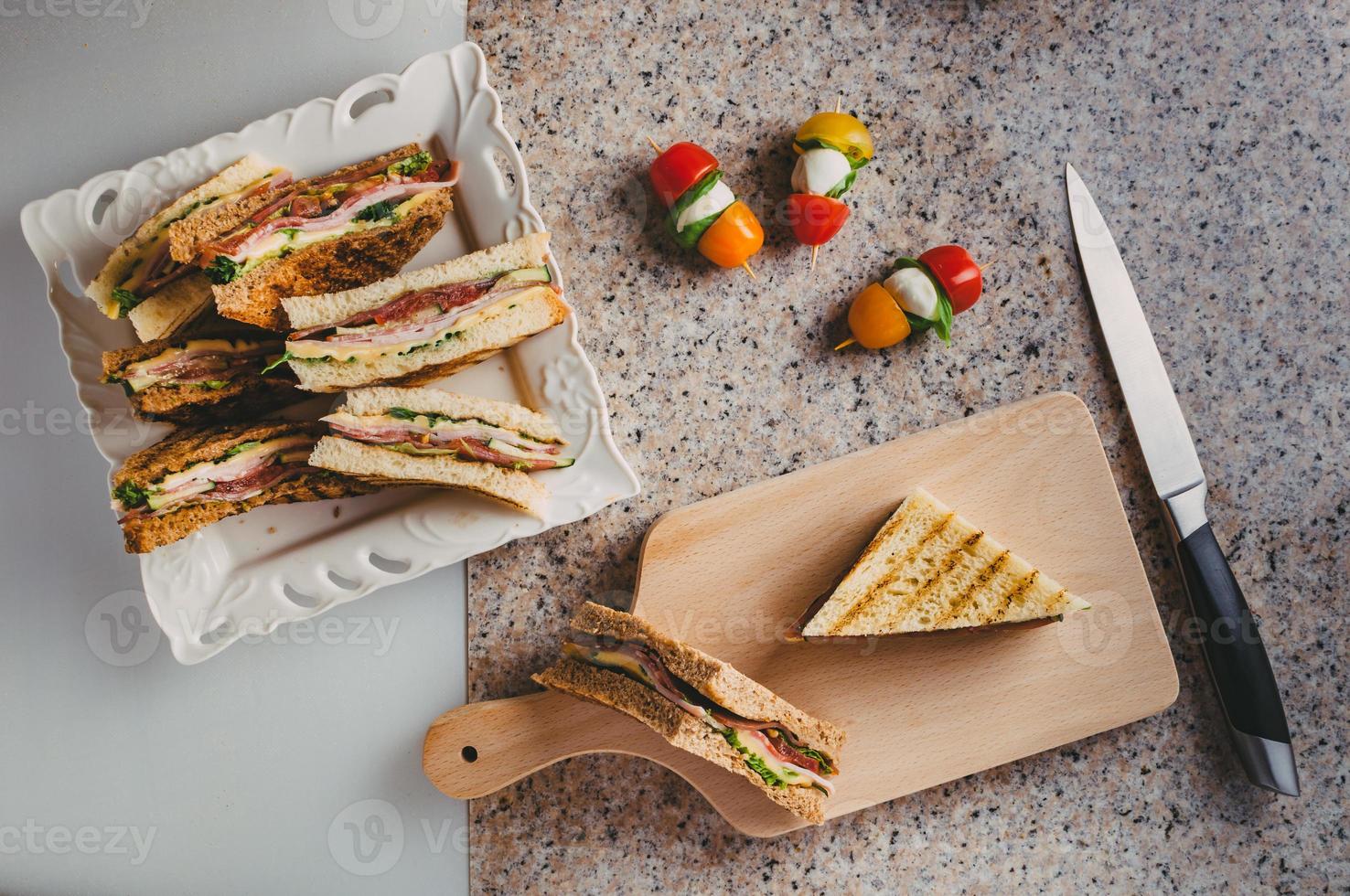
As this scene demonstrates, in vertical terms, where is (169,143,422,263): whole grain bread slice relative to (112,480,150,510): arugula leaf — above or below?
above

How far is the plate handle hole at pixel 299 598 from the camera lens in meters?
2.49

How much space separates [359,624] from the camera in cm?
267

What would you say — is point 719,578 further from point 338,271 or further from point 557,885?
point 338,271

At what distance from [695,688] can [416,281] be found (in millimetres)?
1354

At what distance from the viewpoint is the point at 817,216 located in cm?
247

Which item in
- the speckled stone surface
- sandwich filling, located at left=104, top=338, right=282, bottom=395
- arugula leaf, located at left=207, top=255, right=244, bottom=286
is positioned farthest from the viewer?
the speckled stone surface

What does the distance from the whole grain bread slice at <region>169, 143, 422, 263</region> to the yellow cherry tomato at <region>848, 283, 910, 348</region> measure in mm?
1401

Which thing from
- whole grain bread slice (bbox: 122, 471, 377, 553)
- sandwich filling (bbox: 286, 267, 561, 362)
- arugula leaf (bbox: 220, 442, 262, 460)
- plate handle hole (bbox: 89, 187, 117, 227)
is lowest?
whole grain bread slice (bbox: 122, 471, 377, 553)

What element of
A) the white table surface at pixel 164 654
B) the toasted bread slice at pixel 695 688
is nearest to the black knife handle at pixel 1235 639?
the toasted bread slice at pixel 695 688

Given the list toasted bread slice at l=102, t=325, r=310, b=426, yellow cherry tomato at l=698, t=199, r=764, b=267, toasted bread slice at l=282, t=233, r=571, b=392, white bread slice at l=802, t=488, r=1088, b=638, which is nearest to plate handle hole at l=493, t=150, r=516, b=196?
toasted bread slice at l=282, t=233, r=571, b=392

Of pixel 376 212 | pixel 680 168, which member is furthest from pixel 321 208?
pixel 680 168

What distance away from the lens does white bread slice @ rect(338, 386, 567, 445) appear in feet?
7.38

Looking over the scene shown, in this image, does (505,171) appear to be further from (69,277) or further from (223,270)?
(69,277)

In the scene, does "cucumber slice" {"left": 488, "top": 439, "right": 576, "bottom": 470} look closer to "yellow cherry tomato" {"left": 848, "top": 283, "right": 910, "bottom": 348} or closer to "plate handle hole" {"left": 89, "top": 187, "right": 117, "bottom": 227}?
"yellow cherry tomato" {"left": 848, "top": 283, "right": 910, "bottom": 348}
